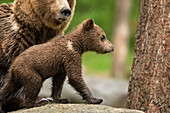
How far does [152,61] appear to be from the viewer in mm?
4812

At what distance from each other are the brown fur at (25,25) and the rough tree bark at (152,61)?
3.88 ft

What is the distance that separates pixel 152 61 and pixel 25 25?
6.70 feet

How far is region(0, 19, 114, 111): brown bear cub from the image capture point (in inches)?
168

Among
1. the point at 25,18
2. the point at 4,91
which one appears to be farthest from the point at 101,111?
the point at 25,18

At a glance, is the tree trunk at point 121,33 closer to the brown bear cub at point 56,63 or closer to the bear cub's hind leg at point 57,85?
the bear cub's hind leg at point 57,85

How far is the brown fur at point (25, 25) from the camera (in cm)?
521

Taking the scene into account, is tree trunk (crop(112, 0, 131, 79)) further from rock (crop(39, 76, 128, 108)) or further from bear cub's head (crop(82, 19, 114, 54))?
bear cub's head (crop(82, 19, 114, 54))

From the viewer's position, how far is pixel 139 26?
16.7ft

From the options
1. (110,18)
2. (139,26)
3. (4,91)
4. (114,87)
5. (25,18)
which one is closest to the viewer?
(4,91)

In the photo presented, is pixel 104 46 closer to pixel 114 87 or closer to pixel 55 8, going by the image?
pixel 55 8

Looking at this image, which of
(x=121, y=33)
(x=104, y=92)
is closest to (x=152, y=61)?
Answer: (x=104, y=92)

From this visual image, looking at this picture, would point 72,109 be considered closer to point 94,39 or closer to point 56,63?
point 56,63

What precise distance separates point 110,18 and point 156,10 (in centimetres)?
1553

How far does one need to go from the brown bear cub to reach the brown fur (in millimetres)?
724
